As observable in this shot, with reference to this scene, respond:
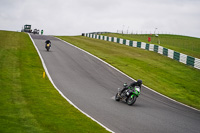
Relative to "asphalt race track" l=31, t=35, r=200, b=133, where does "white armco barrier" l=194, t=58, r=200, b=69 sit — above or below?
above

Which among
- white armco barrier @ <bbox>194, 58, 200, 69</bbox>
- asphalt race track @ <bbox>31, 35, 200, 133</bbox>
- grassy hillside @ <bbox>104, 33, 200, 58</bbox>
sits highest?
grassy hillside @ <bbox>104, 33, 200, 58</bbox>

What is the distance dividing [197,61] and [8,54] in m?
20.0

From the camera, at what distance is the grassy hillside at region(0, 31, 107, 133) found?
396 inches

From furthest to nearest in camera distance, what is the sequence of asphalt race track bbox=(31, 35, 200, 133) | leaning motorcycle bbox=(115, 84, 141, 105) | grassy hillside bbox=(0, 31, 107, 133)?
leaning motorcycle bbox=(115, 84, 141, 105), asphalt race track bbox=(31, 35, 200, 133), grassy hillside bbox=(0, 31, 107, 133)

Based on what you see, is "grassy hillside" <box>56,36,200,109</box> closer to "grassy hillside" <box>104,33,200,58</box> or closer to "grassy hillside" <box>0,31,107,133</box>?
"grassy hillside" <box>0,31,107,133</box>

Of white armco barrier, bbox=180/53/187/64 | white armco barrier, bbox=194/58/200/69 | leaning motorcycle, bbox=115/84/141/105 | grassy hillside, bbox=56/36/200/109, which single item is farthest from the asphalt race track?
white armco barrier, bbox=180/53/187/64

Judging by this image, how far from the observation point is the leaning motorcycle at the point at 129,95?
15.5 metres

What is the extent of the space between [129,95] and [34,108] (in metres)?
5.53

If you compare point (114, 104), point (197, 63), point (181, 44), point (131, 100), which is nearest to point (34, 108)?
point (114, 104)

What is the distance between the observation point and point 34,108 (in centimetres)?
1258

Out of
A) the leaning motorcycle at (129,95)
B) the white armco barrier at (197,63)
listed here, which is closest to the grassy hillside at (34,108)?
the leaning motorcycle at (129,95)

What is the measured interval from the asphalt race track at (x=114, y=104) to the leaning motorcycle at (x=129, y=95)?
0.36m

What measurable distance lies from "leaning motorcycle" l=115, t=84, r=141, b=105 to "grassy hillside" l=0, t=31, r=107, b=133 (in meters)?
3.32

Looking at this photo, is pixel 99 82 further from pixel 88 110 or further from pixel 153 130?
pixel 153 130
